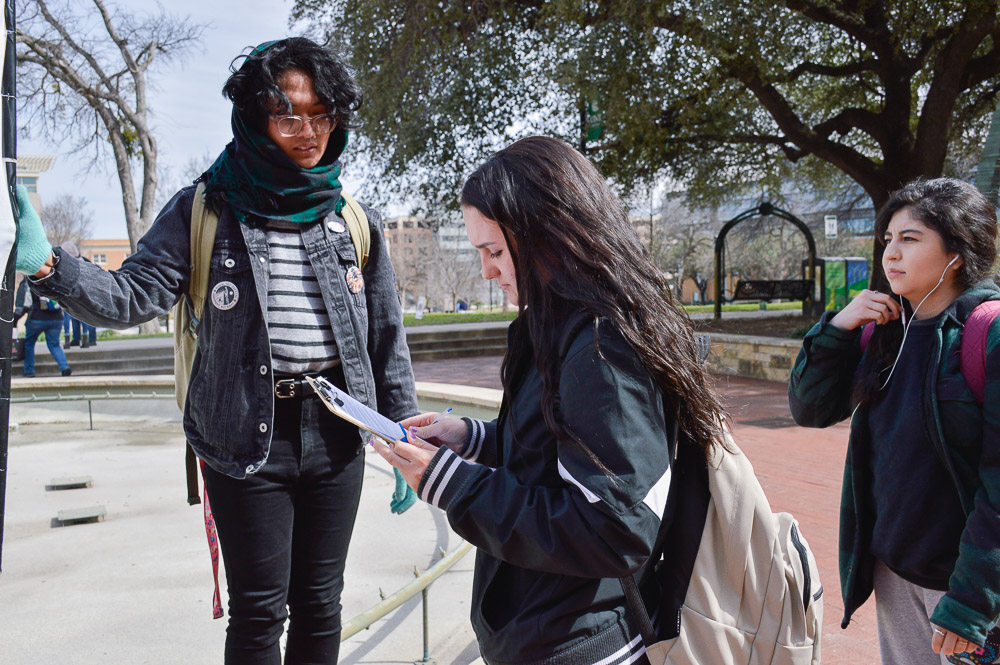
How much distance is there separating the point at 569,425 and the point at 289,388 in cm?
102

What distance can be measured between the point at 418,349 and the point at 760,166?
7.48m

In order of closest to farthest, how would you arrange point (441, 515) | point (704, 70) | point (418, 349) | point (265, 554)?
point (265, 554) < point (441, 515) < point (704, 70) < point (418, 349)

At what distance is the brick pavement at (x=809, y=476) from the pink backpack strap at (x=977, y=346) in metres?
0.53

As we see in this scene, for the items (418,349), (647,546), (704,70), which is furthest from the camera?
(418,349)

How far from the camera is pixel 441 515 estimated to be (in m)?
4.71

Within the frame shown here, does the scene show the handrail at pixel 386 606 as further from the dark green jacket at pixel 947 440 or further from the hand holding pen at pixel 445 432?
the dark green jacket at pixel 947 440

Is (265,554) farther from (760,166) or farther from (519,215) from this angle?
(760,166)

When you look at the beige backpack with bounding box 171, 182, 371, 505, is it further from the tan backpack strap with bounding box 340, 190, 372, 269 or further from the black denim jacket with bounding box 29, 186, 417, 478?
the tan backpack strap with bounding box 340, 190, 372, 269

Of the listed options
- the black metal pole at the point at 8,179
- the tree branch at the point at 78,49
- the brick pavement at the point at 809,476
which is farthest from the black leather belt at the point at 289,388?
the tree branch at the point at 78,49

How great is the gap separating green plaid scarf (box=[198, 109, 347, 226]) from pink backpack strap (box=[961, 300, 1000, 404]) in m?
1.68

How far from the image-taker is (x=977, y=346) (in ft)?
5.75

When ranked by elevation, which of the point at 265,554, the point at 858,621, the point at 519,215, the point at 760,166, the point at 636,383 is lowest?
the point at 858,621

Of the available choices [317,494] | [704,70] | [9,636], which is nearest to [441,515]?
[9,636]

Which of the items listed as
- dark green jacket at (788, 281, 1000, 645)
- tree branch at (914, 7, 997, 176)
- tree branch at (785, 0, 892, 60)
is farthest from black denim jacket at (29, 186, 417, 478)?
tree branch at (914, 7, 997, 176)
